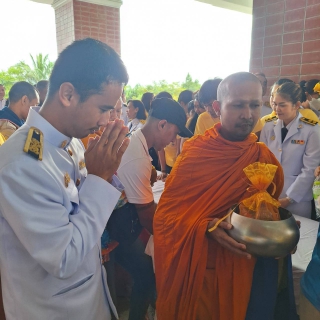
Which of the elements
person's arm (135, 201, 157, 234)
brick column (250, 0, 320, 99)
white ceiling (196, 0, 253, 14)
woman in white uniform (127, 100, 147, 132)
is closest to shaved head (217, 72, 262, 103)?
person's arm (135, 201, 157, 234)

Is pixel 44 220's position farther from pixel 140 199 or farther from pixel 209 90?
pixel 209 90

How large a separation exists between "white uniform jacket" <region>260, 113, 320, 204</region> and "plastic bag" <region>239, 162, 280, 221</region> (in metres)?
1.23

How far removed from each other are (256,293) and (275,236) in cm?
40

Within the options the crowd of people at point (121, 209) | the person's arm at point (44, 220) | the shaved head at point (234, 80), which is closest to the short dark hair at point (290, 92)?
the crowd of people at point (121, 209)

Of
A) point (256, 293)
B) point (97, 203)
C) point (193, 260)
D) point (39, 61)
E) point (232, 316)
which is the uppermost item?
point (39, 61)

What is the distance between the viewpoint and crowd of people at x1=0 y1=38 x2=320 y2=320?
821mm

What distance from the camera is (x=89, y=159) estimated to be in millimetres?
963

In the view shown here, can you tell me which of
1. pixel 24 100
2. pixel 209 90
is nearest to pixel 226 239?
pixel 209 90

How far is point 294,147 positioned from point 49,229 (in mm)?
2140

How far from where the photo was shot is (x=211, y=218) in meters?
1.28

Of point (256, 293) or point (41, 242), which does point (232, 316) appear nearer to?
point (256, 293)

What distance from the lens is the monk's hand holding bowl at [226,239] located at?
3.50ft

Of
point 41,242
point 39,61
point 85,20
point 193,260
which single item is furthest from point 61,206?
point 39,61

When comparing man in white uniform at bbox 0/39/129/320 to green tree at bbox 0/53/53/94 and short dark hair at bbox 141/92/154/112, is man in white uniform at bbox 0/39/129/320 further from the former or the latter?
green tree at bbox 0/53/53/94
